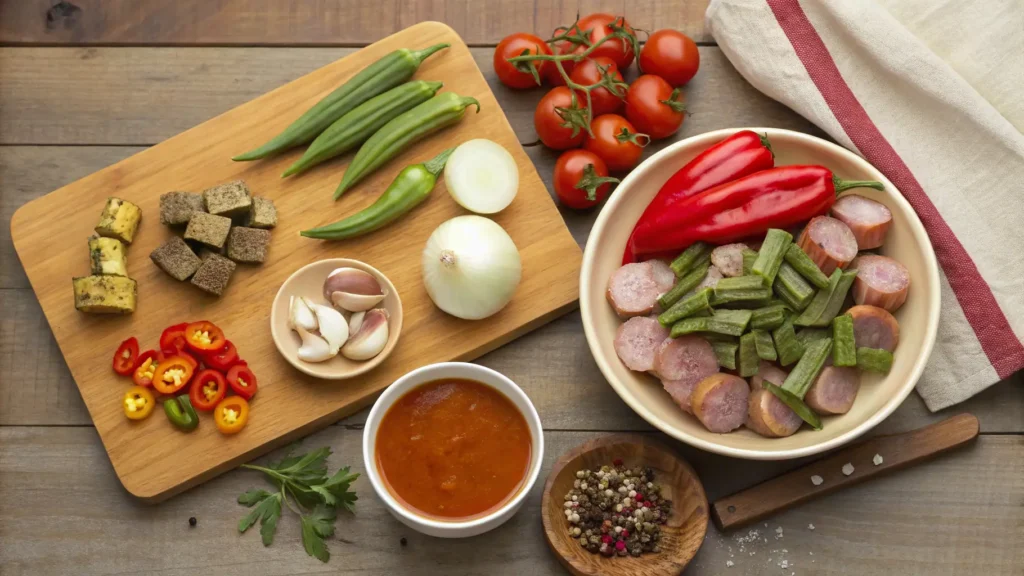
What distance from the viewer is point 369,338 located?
3.04 metres

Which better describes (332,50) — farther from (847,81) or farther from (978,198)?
(978,198)

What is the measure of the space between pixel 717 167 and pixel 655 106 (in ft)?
1.28

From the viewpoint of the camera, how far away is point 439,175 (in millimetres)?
3268

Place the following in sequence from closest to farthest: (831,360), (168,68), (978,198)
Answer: (831,360) < (978,198) < (168,68)

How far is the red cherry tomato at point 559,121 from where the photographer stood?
3.16 m

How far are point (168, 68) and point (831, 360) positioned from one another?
2689 millimetres

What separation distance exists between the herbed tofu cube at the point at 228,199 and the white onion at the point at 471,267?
0.68 meters

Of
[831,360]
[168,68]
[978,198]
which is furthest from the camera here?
[168,68]

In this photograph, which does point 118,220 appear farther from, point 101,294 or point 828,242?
point 828,242

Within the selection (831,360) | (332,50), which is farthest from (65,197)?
(831,360)

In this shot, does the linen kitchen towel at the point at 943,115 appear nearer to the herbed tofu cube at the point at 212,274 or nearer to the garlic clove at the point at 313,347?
the garlic clove at the point at 313,347

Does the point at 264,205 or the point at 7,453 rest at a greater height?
the point at 264,205

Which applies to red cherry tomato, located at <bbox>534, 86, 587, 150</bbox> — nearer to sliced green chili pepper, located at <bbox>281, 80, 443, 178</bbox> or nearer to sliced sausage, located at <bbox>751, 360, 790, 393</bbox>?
sliced green chili pepper, located at <bbox>281, 80, 443, 178</bbox>

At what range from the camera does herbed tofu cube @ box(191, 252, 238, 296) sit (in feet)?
10.2
